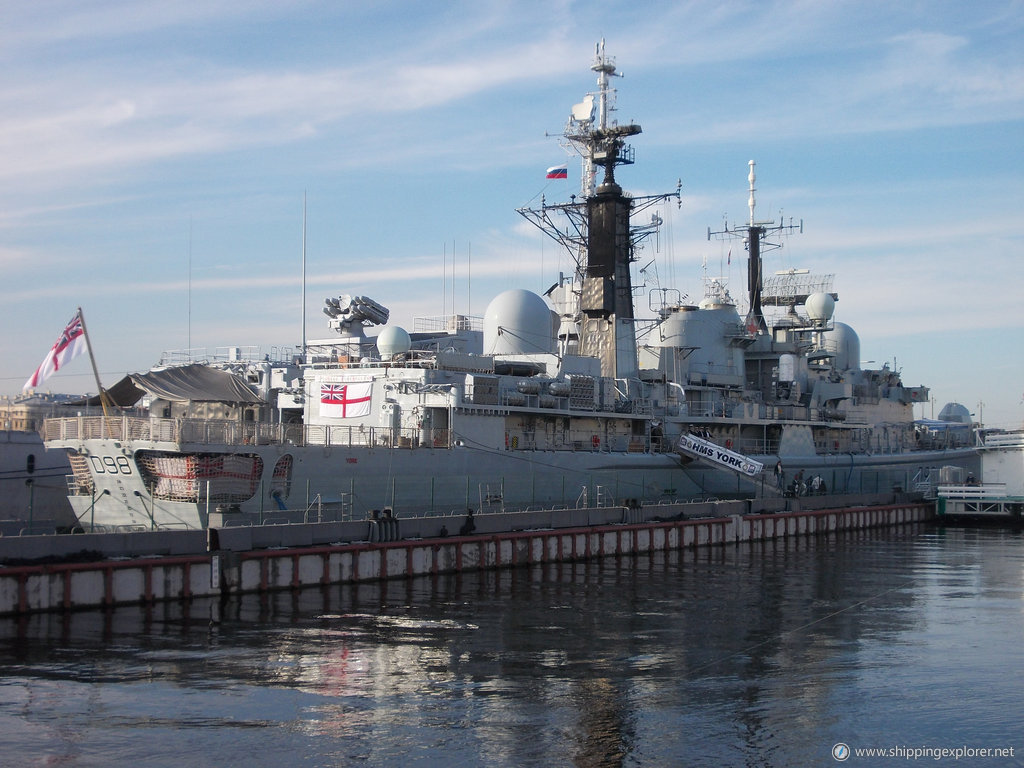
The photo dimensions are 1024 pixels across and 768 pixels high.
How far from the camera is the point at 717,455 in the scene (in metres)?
44.0

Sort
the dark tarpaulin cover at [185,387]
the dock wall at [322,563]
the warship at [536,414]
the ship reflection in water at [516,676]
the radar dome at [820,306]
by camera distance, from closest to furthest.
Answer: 1. the ship reflection in water at [516,676]
2. the dock wall at [322,563]
3. the warship at [536,414]
4. the dark tarpaulin cover at [185,387]
5. the radar dome at [820,306]

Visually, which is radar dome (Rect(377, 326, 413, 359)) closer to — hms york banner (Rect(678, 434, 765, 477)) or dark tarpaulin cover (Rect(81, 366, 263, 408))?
dark tarpaulin cover (Rect(81, 366, 263, 408))

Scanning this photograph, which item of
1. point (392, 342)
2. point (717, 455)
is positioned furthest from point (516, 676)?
point (717, 455)

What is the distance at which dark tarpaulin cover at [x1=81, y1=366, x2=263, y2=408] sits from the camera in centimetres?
3591

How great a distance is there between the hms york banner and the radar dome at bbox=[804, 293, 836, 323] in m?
17.0

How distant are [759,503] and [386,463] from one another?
54.4 feet

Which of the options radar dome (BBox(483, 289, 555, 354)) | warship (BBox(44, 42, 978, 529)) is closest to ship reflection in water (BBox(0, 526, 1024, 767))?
warship (BBox(44, 42, 978, 529))

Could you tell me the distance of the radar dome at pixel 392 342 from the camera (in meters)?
38.1

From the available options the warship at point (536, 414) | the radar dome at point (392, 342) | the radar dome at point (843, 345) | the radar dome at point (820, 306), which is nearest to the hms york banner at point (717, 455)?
the warship at point (536, 414)

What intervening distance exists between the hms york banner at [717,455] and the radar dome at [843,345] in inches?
823

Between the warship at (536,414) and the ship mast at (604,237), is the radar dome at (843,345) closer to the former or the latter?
the warship at (536,414)

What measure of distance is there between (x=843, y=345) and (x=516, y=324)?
26.2m

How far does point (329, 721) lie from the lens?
15.1 metres

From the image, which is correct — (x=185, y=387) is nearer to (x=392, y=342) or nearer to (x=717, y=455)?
(x=392, y=342)
